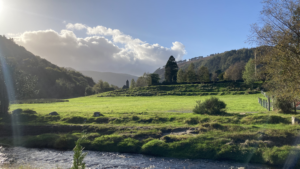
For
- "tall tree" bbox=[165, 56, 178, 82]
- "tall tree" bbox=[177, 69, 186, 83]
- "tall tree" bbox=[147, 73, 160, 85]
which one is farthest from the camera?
"tall tree" bbox=[165, 56, 178, 82]

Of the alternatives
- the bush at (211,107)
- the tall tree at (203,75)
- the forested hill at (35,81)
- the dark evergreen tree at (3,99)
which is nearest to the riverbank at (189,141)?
the bush at (211,107)

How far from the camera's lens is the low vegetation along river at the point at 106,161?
13375 mm

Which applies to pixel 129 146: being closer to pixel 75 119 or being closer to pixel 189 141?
pixel 189 141

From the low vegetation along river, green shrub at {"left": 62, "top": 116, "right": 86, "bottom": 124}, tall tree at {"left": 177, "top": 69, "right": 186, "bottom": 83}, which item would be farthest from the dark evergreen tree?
tall tree at {"left": 177, "top": 69, "right": 186, "bottom": 83}

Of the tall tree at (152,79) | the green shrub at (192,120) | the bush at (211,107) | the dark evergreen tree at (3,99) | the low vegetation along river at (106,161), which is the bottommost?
the low vegetation along river at (106,161)

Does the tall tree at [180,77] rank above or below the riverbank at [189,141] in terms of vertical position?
above

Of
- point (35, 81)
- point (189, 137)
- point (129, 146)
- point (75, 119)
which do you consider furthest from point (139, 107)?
point (35, 81)

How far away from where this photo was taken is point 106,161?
14539 millimetres

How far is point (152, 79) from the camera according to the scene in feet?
335

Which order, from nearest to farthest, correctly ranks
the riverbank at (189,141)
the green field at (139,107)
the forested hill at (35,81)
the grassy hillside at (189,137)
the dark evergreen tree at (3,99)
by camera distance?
the riverbank at (189,141) < the grassy hillside at (189,137) < the dark evergreen tree at (3,99) < the green field at (139,107) < the forested hill at (35,81)

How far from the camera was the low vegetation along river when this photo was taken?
43.9ft

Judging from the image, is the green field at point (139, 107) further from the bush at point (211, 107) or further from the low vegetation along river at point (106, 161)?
the low vegetation along river at point (106, 161)

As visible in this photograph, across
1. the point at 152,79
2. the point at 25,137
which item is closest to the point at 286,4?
the point at 25,137

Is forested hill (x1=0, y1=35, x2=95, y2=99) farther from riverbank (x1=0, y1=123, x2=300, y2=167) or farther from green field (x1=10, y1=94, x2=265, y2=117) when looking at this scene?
riverbank (x1=0, y1=123, x2=300, y2=167)
